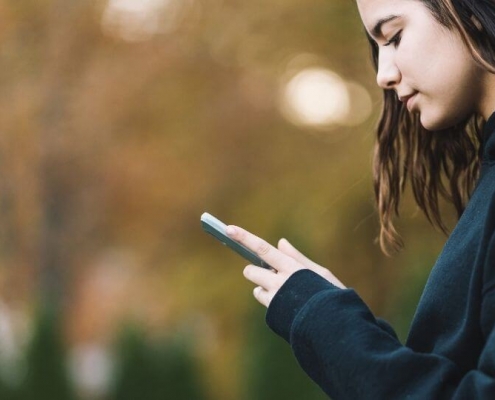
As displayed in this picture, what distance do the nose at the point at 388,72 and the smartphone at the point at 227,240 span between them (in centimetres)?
34

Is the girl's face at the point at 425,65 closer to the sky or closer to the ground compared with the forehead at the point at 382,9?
closer to the ground

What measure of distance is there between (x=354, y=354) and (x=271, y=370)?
18.4ft

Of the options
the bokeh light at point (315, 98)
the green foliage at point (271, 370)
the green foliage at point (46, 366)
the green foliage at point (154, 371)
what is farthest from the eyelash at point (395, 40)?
the bokeh light at point (315, 98)

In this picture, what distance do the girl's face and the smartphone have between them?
0.33 metres

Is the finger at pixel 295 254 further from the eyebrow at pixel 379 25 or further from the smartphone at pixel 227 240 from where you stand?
the eyebrow at pixel 379 25

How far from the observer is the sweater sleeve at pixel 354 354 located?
1374mm

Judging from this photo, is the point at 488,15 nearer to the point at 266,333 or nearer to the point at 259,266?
the point at 259,266

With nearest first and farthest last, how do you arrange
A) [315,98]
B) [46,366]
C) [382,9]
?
[382,9] < [46,366] < [315,98]

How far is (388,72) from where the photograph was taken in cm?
164

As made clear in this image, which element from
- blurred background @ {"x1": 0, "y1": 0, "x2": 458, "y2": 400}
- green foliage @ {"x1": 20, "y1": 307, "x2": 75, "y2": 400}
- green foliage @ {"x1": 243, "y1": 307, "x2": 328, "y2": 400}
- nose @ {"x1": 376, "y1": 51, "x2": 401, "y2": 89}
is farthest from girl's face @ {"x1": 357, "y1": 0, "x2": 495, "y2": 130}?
blurred background @ {"x1": 0, "y1": 0, "x2": 458, "y2": 400}

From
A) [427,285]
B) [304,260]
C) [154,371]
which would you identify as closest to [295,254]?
[304,260]

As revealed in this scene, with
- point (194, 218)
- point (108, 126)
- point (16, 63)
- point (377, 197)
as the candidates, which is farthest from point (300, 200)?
point (377, 197)

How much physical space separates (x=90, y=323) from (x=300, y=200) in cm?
442

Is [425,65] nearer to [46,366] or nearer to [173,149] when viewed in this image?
[46,366]
